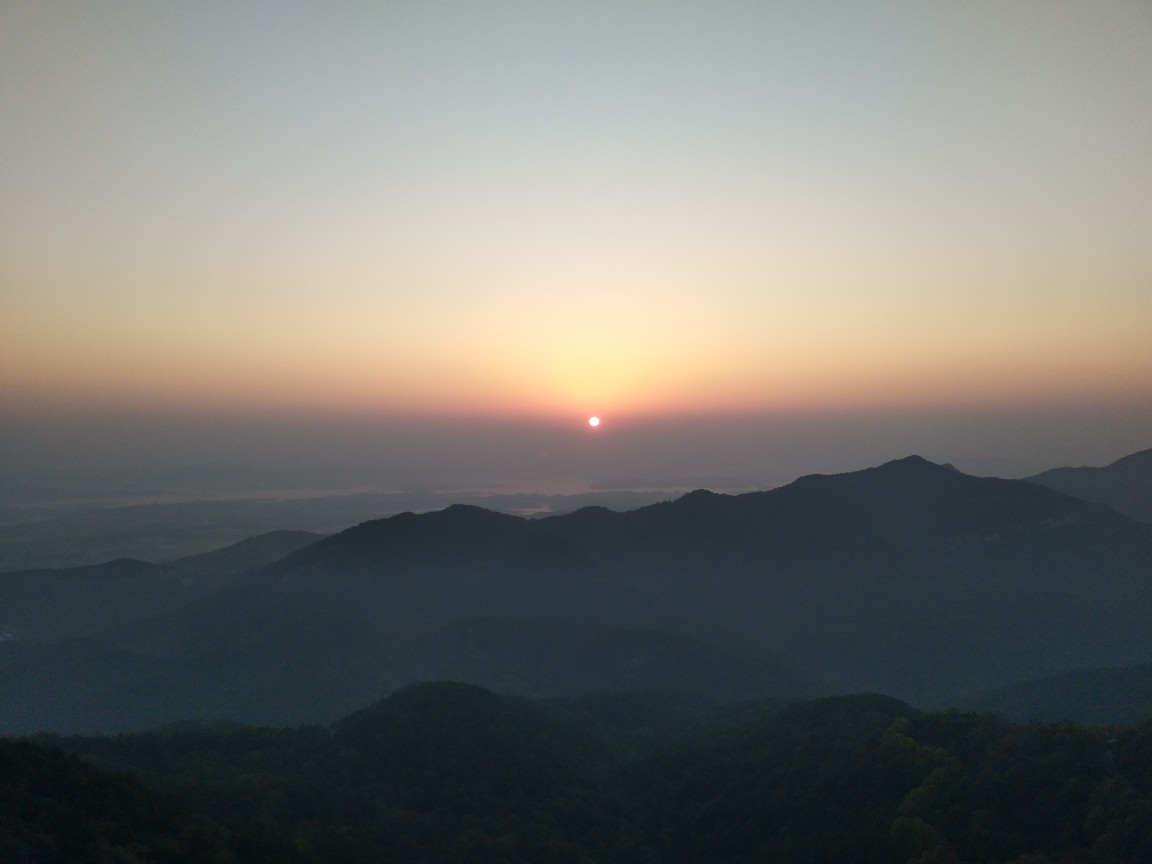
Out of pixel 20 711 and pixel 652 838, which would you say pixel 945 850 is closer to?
pixel 652 838

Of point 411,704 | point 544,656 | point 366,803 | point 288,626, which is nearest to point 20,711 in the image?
point 288,626

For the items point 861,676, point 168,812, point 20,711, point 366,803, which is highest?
point 168,812

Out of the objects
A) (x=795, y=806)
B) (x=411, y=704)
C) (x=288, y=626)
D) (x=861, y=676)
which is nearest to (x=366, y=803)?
(x=411, y=704)

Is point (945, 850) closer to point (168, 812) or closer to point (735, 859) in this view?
point (735, 859)

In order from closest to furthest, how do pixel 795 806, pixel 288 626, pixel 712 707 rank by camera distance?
1. pixel 795 806
2. pixel 712 707
3. pixel 288 626

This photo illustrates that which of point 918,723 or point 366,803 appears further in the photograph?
point 918,723

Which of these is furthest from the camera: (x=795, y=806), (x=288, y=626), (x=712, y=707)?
(x=288, y=626)

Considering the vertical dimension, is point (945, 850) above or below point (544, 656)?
above
